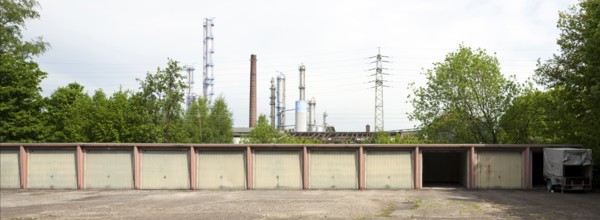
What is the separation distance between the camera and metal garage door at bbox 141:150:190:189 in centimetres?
2844

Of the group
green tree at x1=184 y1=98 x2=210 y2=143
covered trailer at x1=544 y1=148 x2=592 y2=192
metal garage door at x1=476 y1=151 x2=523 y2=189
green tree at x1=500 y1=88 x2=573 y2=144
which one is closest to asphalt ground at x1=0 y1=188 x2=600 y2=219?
covered trailer at x1=544 y1=148 x2=592 y2=192

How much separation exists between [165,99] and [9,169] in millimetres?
13996

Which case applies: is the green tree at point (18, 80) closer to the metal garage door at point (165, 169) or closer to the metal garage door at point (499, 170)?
the metal garage door at point (165, 169)

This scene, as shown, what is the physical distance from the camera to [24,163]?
2858 cm

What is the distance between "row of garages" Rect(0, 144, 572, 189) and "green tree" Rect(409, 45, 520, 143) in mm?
8408

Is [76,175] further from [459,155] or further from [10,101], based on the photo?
[459,155]

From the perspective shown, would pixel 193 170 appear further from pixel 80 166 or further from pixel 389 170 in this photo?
pixel 389 170

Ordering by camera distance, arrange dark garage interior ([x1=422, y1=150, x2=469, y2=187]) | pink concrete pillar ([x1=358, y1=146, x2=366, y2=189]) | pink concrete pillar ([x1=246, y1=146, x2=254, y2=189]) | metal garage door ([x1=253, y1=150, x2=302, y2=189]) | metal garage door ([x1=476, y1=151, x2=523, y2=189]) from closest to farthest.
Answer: metal garage door ([x1=476, y1=151, x2=523, y2=189]) < pink concrete pillar ([x1=358, y1=146, x2=366, y2=189]) < pink concrete pillar ([x1=246, y1=146, x2=254, y2=189]) < metal garage door ([x1=253, y1=150, x2=302, y2=189]) < dark garage interior ([x1=422, y1=150, x2=469, y2=187])

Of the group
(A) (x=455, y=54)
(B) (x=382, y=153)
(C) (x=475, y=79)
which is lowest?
(B) (x=382, y=153)

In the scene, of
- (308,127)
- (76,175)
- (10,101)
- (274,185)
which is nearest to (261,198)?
(274,185)

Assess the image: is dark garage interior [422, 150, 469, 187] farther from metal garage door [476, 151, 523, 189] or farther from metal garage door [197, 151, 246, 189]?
metal garage door [197, 151, 246, 189]

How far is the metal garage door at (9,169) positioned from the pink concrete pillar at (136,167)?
793 cm

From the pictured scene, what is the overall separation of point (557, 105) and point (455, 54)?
9615 mm

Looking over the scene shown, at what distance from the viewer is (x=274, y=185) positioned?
28281 mm
